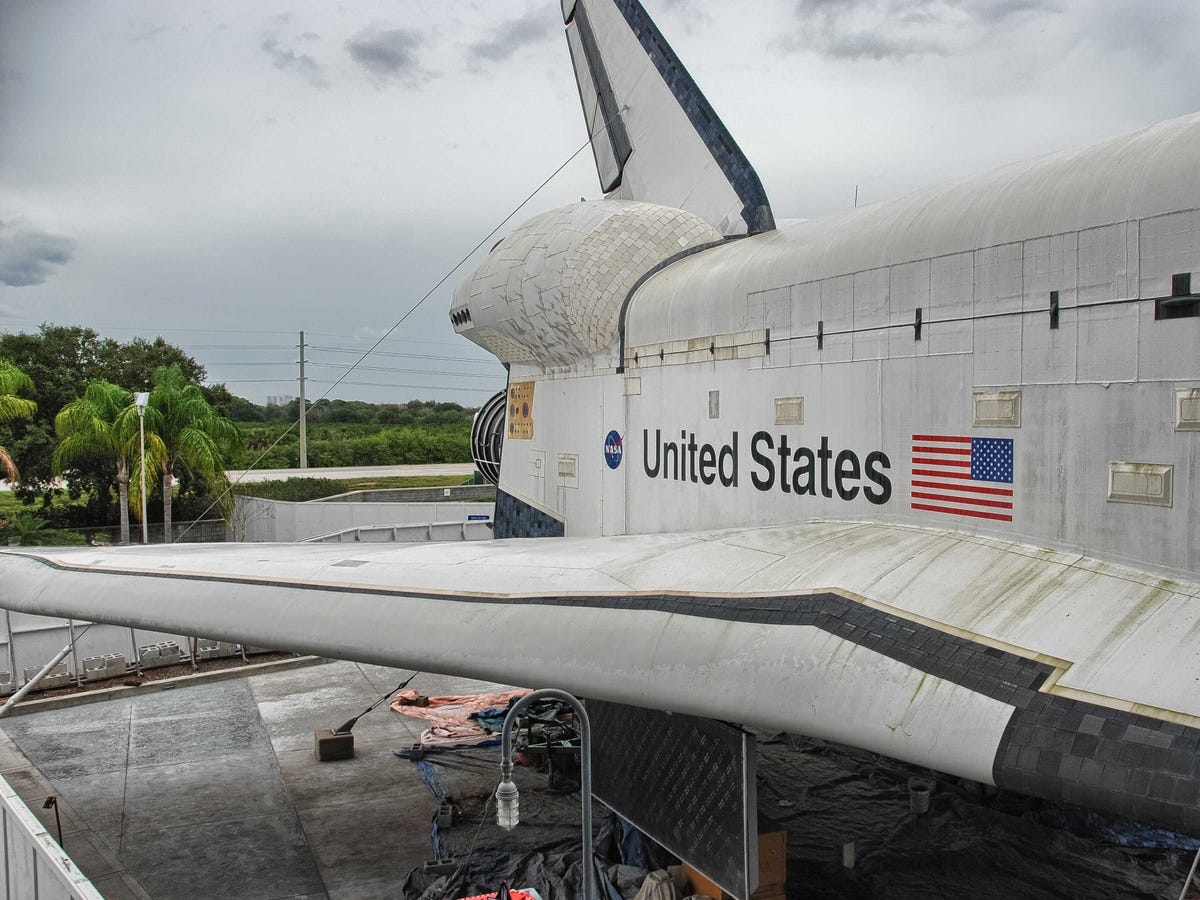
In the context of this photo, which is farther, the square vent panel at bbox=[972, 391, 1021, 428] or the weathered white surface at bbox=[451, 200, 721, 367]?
the weathered white surface at bbox=[451, 200, 721, 367]

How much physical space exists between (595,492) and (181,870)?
3.64 m

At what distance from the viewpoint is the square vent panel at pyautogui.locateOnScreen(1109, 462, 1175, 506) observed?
3.27m

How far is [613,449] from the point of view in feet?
22.9

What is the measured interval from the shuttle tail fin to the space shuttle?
0.25 m

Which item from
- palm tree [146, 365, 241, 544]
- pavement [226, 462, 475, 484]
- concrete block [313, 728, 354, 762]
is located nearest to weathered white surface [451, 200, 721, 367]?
concrete block [313, 728, 354, 762]

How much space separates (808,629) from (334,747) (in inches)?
208

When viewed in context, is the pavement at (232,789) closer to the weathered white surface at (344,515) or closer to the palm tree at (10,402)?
the weathered white surface at (344,515)

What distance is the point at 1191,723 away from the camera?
2.62m

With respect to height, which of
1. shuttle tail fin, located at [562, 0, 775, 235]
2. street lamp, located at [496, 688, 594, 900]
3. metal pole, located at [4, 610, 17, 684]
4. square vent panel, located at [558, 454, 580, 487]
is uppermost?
shuttle tail fin, located at [562, 0, 775, 235]

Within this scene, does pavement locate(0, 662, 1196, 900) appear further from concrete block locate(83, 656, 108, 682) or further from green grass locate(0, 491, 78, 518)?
green grass locate(0, 491, 78, 518)

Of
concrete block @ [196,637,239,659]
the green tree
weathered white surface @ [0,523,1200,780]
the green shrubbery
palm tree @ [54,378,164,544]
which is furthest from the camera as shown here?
the green shrubbery

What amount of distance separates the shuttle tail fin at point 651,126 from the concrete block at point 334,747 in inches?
195

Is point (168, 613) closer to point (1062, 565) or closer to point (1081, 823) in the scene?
point (1062, 565)

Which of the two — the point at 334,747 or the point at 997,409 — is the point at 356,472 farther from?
the point at 997,409
